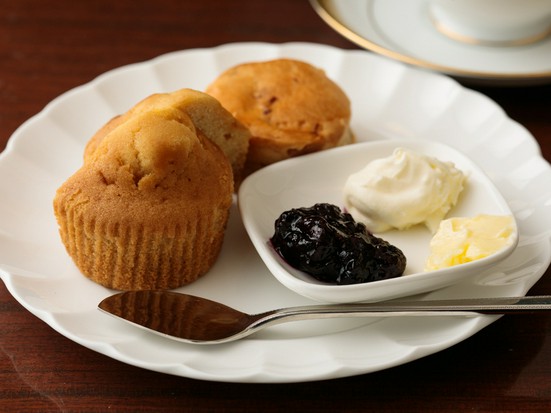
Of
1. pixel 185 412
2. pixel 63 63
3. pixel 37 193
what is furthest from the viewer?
pixel 63 63

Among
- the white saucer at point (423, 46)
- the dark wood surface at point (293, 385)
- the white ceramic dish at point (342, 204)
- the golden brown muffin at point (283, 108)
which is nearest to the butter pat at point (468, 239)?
the white ceramic dish at point (342, 204)

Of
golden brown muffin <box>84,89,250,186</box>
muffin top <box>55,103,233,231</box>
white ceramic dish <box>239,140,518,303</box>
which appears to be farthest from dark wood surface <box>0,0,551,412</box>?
golden brown muffin <box>84,89,250,186</box>

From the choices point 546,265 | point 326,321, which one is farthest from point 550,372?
point 326,321

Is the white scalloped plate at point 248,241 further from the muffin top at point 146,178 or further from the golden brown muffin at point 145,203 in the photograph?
the muffin top at point 146,178

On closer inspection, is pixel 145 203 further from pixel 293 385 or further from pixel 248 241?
pixel 293 385

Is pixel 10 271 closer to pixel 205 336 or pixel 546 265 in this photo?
pixel 205 336

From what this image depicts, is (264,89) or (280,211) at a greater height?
(264,89)

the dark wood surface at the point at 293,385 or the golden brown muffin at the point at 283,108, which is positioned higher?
the golden brown muffin at the point at 283,108
